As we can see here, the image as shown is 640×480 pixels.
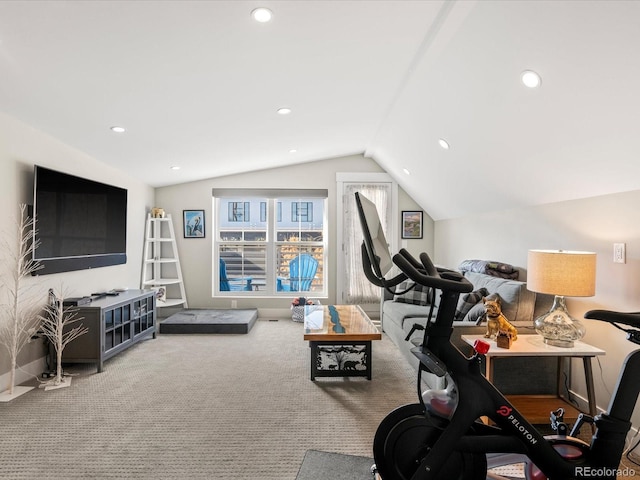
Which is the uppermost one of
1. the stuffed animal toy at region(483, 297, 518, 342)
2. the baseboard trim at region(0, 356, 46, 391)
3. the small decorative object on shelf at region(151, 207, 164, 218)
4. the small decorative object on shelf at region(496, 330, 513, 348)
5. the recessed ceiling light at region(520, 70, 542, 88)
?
the recessed ceiling light at region(520, 70, 542, 88)

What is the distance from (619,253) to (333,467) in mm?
2124

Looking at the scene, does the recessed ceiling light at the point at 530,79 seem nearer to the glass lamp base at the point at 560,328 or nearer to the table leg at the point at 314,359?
the glass lamp base at the point at 560,328

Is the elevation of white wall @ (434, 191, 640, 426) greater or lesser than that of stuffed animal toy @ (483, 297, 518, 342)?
greater

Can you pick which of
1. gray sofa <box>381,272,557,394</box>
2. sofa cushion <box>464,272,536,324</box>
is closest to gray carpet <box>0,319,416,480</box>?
gray sofa <box>381,272,557,394</box>

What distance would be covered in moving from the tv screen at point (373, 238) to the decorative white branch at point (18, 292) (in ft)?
9.32

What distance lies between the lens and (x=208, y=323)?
472 centimetres

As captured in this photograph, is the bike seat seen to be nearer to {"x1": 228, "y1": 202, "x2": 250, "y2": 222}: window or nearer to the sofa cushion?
the sofa cushion

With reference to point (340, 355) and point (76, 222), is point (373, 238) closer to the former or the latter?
point (340, 355)

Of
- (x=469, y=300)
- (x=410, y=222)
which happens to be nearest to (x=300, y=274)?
(x=410, y=222)

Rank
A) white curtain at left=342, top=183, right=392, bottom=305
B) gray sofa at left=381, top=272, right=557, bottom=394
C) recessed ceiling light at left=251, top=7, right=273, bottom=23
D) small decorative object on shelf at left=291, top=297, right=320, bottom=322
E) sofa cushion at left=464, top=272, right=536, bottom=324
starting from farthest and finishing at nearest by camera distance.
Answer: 1. white curtain at left=342, top=183, right=392, bottom=305
2. small decorative object on shelf at left=291, top=297, right=320, bottom=322
3. sofa cushion at left=464, top=272, right=536, bottom=324
4. gray sofa at left=381, top=272, right=557, bottom=394
5. recessed ceiling light at left=251, top=7, right=273, bottom=23

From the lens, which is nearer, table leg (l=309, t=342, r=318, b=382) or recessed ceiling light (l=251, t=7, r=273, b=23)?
recessed ceiling light (l=251, t=7, r=273, b=23)

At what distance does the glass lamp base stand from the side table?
43mm

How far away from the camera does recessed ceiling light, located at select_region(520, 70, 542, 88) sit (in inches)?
80.7

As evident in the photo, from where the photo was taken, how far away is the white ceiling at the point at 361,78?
70.7 inches
